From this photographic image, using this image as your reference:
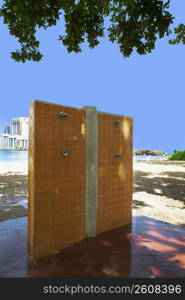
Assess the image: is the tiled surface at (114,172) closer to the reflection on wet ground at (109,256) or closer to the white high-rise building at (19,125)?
the reflection on wet ground at (109,256)

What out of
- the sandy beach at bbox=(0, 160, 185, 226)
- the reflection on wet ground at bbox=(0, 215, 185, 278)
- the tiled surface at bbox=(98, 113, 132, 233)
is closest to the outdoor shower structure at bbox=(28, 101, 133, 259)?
the tiled surface at bbox=(98, 113, 132, 233)

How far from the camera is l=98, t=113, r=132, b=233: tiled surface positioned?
4.43 metres

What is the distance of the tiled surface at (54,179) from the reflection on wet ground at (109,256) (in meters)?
0.30

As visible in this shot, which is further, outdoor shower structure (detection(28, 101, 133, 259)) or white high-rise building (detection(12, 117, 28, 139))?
white high-rise building (detection(12, 117, 28, 139))

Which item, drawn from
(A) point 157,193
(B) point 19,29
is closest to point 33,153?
(B) point 19,29

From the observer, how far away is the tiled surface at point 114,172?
14.5 feet

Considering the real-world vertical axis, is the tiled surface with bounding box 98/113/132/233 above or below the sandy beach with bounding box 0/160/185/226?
above

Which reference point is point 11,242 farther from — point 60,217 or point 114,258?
point 114,258

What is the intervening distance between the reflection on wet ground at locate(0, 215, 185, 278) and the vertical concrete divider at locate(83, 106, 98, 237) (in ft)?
1.03

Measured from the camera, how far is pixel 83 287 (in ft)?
8.61

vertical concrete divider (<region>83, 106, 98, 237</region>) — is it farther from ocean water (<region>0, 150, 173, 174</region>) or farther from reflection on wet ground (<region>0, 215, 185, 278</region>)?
ocean water (<region>0, 150, 173, 174</region>)

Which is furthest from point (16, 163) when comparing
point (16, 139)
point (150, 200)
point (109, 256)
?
point (16, 139)

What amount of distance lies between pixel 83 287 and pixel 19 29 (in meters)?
6.42

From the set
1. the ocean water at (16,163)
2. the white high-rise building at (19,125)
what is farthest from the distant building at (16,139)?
the ocean water at (16,163)
